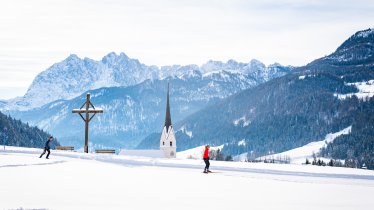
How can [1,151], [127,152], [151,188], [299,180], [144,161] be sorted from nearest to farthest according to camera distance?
[151,188], [299,180], [144,161], [1,151], [127,152]

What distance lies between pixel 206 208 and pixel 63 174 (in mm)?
13299

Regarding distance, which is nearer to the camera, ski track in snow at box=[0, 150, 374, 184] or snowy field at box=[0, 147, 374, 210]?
snowy field at box=[0, 147, 374, 210]

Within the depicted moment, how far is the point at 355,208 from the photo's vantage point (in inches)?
914

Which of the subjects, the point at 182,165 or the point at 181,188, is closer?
the point at 181,188

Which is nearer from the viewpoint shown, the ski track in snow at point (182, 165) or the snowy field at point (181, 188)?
the snowy field at point (181, 188)

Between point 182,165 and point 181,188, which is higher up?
point 182,165

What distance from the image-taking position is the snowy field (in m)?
23.0

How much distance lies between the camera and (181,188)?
2847 cm

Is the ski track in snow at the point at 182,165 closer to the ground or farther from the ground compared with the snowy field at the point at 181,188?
farther from the ground

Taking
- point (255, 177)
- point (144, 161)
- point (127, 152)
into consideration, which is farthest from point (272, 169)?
point (127, 152)

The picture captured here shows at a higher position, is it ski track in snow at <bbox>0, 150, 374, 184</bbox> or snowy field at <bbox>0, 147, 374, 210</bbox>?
ski track in snow at <bbox>0, 150, 374, 184</bbox>

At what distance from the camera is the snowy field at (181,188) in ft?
75.4

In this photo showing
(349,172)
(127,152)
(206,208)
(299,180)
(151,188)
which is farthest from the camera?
(127,152)

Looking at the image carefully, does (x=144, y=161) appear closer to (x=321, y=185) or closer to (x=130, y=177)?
(x=130, y=177)
